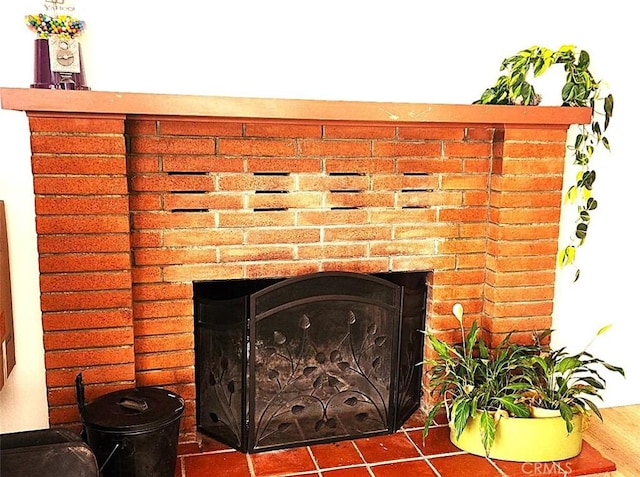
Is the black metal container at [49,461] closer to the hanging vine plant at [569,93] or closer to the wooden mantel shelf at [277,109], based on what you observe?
the wooden mantel shelf at [277,109]

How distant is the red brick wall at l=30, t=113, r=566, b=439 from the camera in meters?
1.98

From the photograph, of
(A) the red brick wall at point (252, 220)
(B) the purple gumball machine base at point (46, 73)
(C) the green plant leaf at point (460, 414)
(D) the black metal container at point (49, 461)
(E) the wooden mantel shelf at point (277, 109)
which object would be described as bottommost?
(C) the green plant leaf at point (460, 414)

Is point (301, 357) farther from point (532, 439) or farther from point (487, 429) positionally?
point (532, 439)

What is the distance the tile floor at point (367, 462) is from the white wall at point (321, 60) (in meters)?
0.59

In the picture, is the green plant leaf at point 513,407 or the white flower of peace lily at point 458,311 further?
the white flower of peace lily at point 458,311

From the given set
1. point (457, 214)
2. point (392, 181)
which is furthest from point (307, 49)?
point (457, 214)

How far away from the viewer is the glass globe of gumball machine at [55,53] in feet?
6.25

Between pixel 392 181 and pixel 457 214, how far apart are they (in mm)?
304

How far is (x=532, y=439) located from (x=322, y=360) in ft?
2.61

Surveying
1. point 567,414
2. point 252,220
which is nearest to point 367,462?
point 567,414

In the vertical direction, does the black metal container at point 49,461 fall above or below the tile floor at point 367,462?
above

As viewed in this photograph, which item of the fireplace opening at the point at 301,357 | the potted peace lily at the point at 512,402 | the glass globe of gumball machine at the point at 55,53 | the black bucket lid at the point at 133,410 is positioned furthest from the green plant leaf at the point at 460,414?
the glass globe of gumball machine at the point at 55,53

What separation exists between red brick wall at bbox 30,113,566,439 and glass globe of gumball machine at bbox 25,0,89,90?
12cm

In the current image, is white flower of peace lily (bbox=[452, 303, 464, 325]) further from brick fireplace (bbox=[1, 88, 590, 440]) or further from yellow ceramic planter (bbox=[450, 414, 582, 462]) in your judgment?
yellow ceramic planter (bbox=[450, 414, 582, 462])
